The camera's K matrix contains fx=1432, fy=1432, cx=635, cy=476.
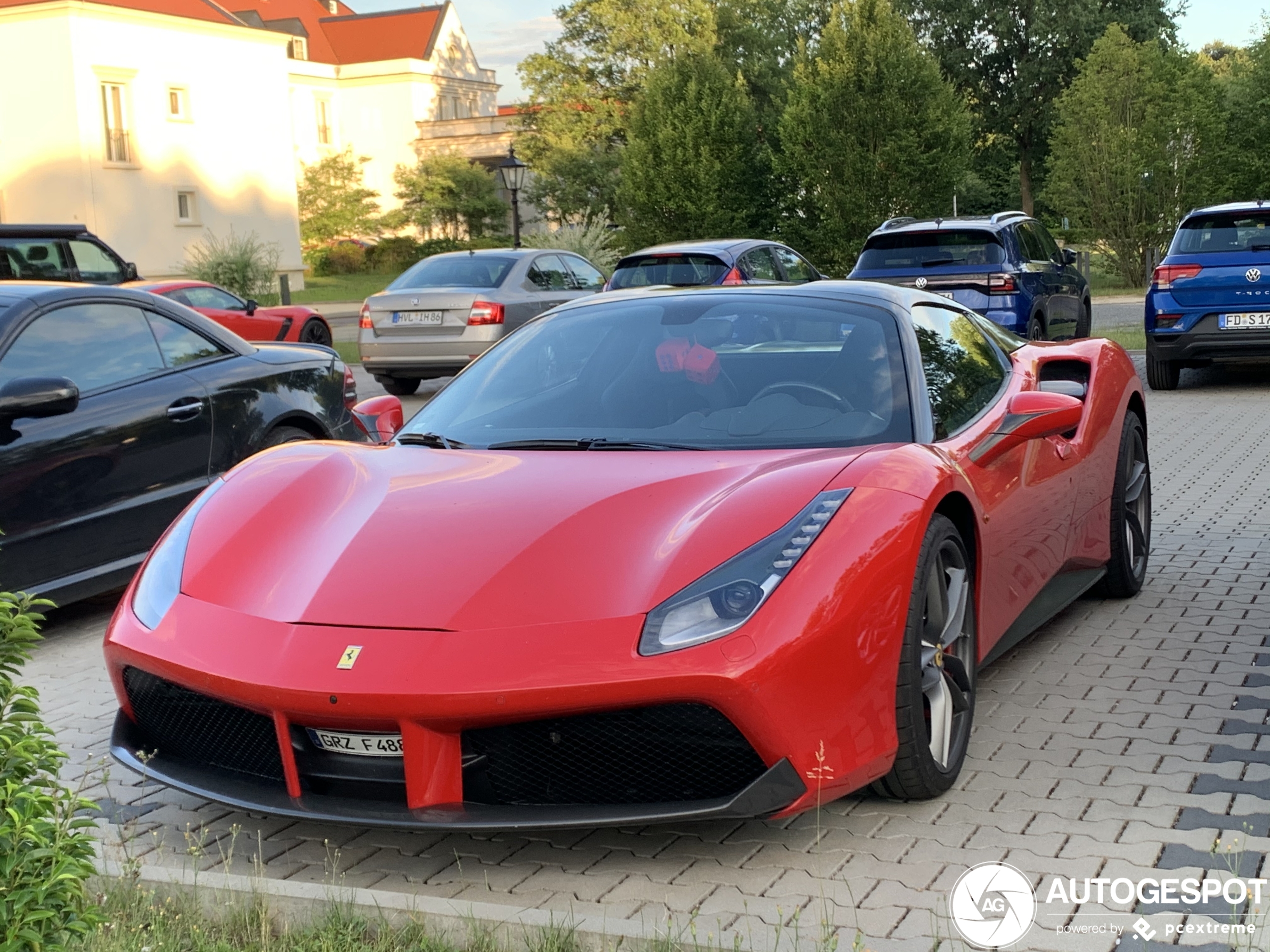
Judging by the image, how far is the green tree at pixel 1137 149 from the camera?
3114cm

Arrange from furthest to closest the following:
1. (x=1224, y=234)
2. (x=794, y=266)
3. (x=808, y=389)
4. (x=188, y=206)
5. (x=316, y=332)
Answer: (x=188, y=206) < (x=316, y=332) < (x=794, y=266) < (x=1224, y=234) < (x=808, y=389)

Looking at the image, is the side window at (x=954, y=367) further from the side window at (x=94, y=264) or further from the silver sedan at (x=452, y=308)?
the side window at (x=94, y=264)

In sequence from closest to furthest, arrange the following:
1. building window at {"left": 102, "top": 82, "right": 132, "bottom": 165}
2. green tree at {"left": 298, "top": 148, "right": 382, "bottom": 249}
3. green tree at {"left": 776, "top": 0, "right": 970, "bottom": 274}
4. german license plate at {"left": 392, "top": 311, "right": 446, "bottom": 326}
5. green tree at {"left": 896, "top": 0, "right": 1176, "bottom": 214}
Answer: german license plate at {"left": 392, "top": 311, "right": 446, "bottom": 326} < green tree at {"left": 776, "top": 0, "right": 970, "bottom": 274} < building window at {"left": 102, "top": 82, "right": 132, "bottom": 165} < green tree at {"left": 896, "top": 0, "right": 1176, "bottom": 214} < green tree at {"left": 298, "top": 148, "right": 382, "bottom": 249}

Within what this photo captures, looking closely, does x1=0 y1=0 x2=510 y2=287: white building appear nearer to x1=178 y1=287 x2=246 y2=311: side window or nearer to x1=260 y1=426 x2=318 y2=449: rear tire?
x1=178 y1=287 x2=246 y2=311: side window

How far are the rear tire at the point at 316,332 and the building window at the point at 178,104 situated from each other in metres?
30.0

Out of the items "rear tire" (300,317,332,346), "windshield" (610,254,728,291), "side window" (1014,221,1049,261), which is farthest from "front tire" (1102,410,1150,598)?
"rear tire" (300,317,332,346)

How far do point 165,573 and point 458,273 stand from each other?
13.0 meters

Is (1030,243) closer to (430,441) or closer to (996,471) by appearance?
(996,471)

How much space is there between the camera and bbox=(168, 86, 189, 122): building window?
155 ft

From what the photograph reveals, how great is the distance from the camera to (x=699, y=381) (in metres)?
4.55

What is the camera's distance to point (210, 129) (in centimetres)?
4878

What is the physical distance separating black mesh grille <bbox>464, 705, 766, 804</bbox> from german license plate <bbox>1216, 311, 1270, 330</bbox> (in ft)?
38.3

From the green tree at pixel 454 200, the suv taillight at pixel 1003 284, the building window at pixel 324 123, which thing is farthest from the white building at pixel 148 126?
the suv taillight at pixel 1003 284

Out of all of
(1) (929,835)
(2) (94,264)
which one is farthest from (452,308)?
(1) (929,835)
